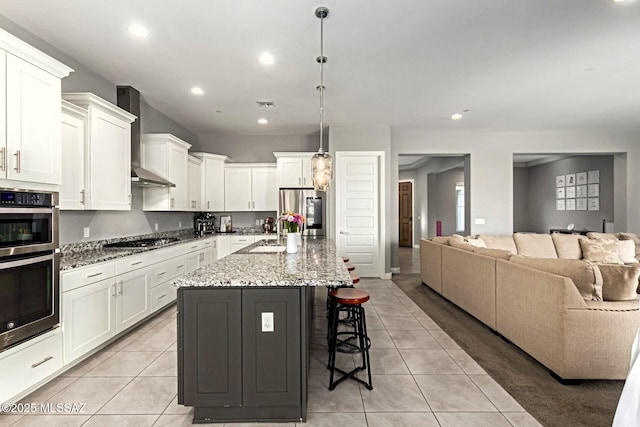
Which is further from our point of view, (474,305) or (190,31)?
(474,305)

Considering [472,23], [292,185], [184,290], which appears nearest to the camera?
[184,290]

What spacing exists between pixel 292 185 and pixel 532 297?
13.3 ft

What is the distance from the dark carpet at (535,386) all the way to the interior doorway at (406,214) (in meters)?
7.03

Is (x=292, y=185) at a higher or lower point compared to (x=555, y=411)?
higher

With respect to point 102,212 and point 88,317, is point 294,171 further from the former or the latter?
point 88,317

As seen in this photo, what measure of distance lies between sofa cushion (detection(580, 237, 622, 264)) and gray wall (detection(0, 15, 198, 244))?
21.6 feet

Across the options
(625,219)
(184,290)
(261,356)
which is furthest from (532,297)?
(625,219)

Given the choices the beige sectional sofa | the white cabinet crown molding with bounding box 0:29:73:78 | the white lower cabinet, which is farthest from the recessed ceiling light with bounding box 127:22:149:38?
the beige sectional sofa

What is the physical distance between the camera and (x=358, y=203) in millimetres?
5555

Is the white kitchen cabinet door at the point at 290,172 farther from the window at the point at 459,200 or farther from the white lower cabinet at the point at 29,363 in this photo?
the window at the point at 459,200

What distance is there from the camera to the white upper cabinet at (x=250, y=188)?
5840 millimetres

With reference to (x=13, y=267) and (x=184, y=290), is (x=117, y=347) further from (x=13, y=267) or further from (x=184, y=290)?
(x=184, y=290)

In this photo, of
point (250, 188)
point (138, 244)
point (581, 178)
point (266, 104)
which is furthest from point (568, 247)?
point (138, 244)

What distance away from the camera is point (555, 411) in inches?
75.8
